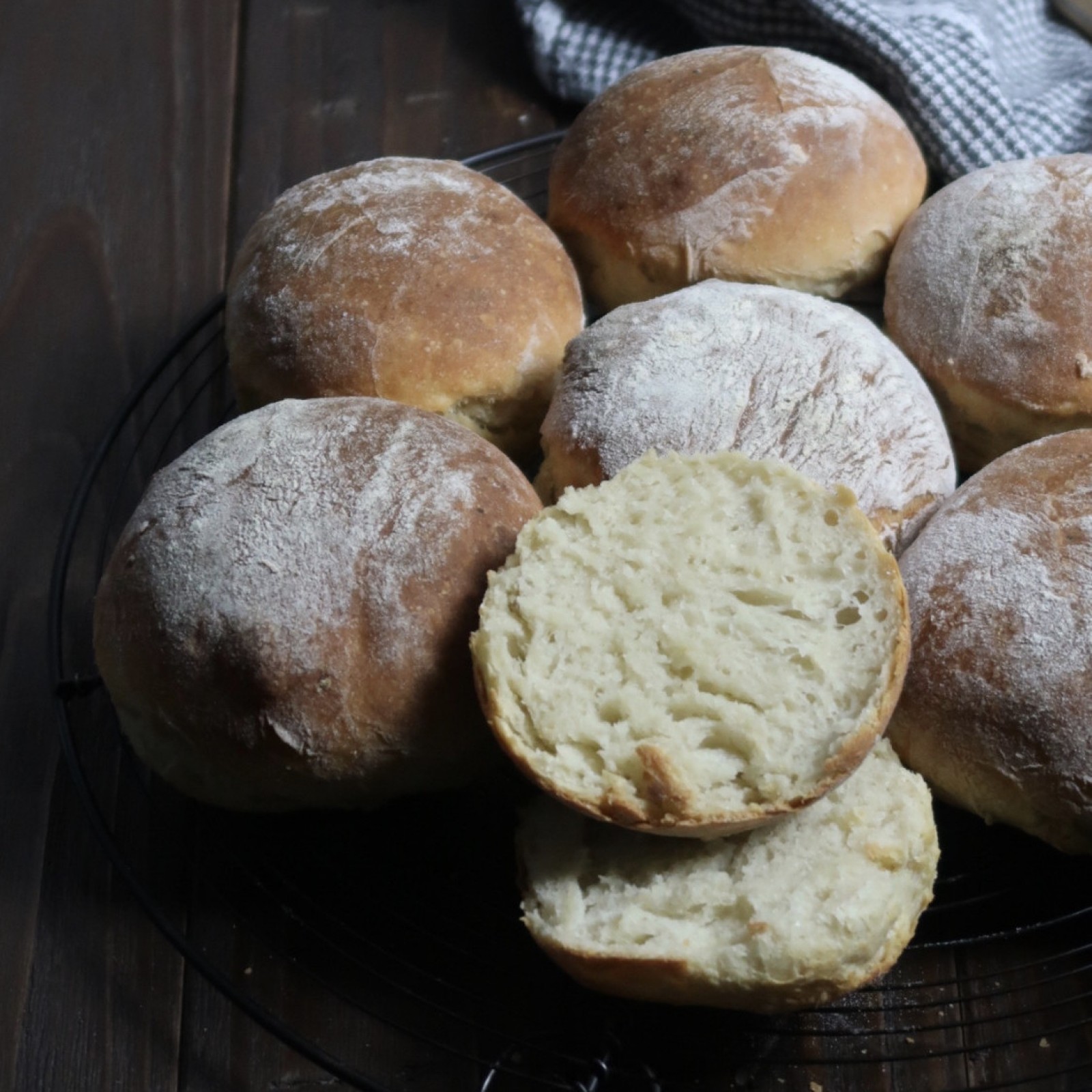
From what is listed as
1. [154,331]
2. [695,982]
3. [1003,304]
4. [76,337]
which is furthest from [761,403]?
[76,337]

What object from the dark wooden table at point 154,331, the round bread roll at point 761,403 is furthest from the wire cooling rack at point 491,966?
the round bread roll at point 761,403

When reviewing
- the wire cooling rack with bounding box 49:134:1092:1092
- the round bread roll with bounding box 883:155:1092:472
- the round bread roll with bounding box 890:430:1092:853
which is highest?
the round bread roll with bounding box 883:155:1092:472

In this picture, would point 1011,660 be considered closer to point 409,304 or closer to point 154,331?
point 409,304

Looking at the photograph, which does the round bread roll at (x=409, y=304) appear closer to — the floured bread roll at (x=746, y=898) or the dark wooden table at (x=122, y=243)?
the dark wooden table at (x=122, y=243)

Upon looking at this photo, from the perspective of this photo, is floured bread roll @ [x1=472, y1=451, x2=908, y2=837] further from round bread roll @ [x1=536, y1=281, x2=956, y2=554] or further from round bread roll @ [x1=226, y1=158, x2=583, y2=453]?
round bread roll @ [x1=226, y1=158, x2=583, y2=453]

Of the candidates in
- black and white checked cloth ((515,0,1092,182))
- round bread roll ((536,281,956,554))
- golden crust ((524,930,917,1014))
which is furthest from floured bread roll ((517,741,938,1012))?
black and white checked cloth ((515,0,1092,182))

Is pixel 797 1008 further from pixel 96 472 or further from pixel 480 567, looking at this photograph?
pixel 96 472
